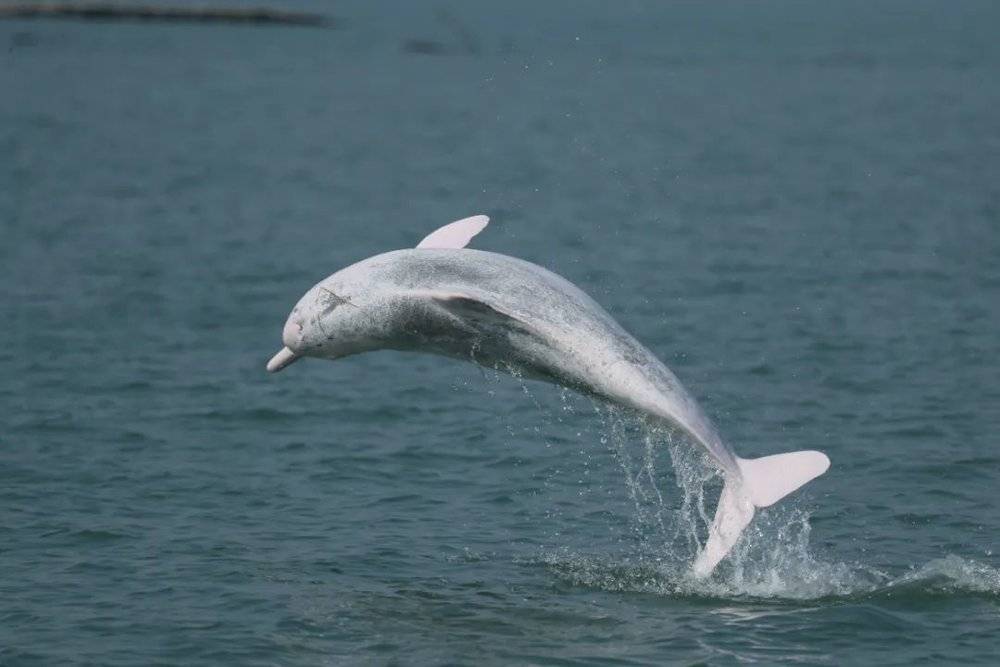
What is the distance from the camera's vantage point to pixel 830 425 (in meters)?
25.2

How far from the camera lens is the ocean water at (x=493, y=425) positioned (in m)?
17.3

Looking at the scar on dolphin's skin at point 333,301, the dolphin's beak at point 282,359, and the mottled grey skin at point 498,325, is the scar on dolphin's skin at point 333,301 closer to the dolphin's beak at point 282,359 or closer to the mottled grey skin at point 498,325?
the mottled grey skin at point 498,325

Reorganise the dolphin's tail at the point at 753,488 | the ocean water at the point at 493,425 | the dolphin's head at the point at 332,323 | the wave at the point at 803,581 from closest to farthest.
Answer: the dolphin's tail at the point at 753,488, the dolphin's head at the point at 332,323, the ocean water at the point at 493,425, the wave at the point at 803,581

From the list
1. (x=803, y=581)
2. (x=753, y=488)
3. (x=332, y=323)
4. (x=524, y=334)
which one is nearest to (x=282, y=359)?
(x=332, y=323)

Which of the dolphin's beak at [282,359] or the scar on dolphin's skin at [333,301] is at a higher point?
the scar on dolphin's skin at [333,301]

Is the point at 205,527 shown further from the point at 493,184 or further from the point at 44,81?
the point at 44,81

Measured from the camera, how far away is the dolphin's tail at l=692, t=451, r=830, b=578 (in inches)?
637

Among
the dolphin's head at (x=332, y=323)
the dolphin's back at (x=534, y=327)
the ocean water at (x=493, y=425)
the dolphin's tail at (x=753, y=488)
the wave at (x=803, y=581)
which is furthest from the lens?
the wave at (x=803, y=581)

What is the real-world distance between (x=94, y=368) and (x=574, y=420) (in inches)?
343

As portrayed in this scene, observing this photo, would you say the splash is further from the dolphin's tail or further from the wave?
the dolphin's tail

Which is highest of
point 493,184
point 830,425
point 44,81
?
point 830,425

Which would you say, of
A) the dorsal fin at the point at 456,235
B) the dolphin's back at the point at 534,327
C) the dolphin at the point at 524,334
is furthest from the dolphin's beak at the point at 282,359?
the dorsal fin at the point at 456,235

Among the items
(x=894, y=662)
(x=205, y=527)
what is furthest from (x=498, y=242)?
(x=894, y=662)

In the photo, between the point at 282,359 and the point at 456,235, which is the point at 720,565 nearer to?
the point at 456,235
